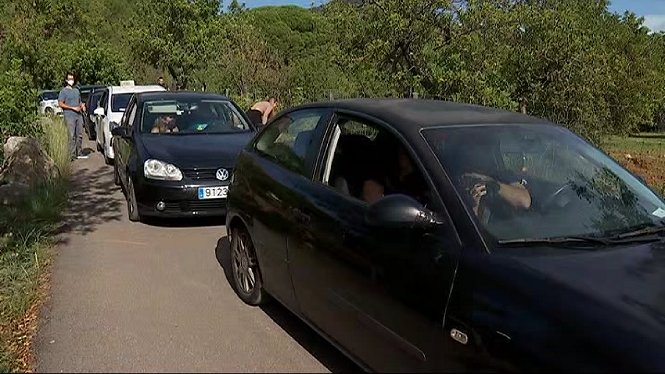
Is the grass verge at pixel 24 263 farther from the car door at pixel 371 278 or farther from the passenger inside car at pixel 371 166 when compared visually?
the passenger inside car at pixel 371 166

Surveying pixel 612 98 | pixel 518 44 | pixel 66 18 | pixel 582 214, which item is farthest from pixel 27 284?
pixel 66 18

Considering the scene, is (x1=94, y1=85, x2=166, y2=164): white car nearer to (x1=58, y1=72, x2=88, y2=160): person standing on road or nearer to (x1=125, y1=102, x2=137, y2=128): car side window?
(x1=58, y1=72, x2=88, y2=160): person standing on road

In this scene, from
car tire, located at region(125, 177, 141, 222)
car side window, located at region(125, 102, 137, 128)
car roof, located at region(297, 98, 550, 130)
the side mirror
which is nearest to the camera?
the side mirror

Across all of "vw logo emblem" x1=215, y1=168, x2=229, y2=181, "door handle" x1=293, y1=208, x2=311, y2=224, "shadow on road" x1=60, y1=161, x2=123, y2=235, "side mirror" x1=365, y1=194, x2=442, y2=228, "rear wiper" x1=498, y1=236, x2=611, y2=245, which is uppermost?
"side mirror" x1=365, y1=194, x2=442, y2=228

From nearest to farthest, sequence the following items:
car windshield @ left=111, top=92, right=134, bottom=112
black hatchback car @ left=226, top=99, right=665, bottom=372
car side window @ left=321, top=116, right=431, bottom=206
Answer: black hatchback car @ left=226, top=99, right=665, bottom=372, car side window @ left=321, top=116, right=431, bottom=206, car windshield @ left=111, top=92, right=134, bottom=112

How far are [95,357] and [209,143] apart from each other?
4.65m

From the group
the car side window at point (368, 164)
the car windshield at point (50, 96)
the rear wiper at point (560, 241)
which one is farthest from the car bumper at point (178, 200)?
the car windshield at point (50, 96)

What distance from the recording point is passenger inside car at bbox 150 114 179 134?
9295 millimetres

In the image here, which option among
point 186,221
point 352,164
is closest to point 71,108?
point 186,221

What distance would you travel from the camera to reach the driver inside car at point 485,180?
3.37 meters

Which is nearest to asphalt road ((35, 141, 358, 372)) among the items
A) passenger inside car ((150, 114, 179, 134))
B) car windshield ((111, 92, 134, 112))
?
passenger inside car ((150, 114, 179, 134))

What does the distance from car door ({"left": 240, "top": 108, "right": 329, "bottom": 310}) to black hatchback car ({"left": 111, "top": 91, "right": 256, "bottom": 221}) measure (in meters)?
2.49

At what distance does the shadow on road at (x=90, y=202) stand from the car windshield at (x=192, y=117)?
4.20ft

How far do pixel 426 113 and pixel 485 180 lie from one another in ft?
2.41
